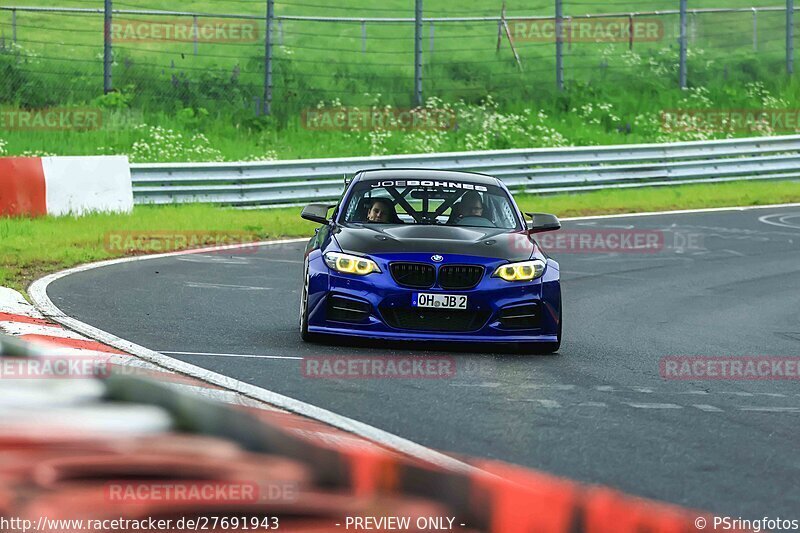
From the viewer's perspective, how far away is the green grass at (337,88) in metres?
28.4

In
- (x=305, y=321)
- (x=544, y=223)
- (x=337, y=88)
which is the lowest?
(x=305, y=321)

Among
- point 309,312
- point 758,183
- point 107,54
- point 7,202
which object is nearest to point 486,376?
point 309,312

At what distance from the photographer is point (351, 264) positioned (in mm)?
10117

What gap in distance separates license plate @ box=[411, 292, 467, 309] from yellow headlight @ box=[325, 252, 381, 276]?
357 millimetres

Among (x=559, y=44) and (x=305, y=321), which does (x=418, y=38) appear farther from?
(x=305, y=321)

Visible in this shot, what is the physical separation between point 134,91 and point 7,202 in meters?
11.6

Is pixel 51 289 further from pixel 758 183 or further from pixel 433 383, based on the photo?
pixel 758 183

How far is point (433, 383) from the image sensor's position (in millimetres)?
8656

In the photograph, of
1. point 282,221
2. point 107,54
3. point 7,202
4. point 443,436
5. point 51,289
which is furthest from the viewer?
point 107,54

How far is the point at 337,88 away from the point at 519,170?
9.73m

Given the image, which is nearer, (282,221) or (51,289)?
(51,289)
